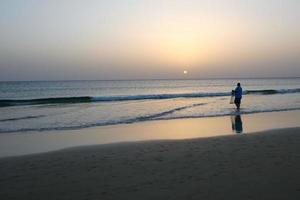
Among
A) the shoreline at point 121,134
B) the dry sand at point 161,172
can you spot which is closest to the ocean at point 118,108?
the shoreline at point 121,134

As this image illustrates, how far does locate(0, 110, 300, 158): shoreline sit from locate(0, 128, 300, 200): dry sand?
1.46 m

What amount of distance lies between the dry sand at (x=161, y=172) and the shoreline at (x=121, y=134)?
1.46 m

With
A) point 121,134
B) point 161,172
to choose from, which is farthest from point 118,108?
point 161,172

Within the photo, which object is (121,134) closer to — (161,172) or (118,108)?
(161,172)

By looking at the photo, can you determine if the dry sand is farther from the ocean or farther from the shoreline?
the ocean

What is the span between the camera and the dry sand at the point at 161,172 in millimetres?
5910

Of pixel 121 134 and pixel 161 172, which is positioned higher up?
pixel 161 172

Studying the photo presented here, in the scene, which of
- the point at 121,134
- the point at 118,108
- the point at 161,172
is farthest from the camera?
the point at 118,108

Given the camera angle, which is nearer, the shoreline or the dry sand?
the dry sand

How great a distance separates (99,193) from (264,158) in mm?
3940

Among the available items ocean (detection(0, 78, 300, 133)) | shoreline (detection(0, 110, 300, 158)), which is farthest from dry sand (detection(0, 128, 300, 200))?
ocean (detection(0, 78, 300, 133))

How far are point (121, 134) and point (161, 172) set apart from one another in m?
6.62

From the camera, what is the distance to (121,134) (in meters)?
13.7

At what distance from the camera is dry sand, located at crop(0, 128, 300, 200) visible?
19.4 ft
